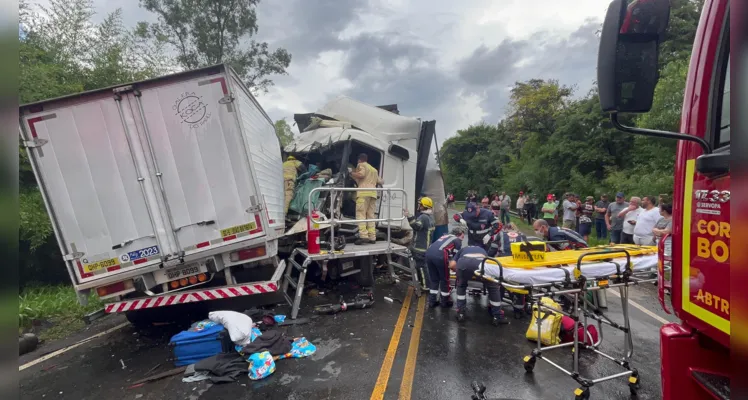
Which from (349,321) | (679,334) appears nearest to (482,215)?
(349,321)

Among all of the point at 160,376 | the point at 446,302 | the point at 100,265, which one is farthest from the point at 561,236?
the point at 100,265

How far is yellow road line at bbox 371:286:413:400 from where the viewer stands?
11.1ft

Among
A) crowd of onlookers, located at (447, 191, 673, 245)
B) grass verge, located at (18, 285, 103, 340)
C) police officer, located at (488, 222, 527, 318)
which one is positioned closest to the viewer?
police officer, located at (488, 222, 527, 318)

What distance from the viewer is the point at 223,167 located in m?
4.41

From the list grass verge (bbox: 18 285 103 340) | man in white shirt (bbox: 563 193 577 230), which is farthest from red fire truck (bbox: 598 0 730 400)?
man in white shirt (bbox: 563 193 577 230)

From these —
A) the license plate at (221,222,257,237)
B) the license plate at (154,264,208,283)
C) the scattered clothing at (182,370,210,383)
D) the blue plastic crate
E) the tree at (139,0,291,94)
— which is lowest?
the scattered clothing at (182,370,210,383)

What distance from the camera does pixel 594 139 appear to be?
17.2 m

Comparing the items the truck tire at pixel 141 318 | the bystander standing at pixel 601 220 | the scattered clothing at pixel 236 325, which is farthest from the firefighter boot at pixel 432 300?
the bystander standing at pixel 601 220

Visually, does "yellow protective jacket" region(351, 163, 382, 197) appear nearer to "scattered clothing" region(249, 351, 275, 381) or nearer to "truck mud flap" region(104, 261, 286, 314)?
"truck mud flap" region(104, 261, 286, 314)

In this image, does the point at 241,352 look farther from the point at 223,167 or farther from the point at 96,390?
the point at 223,167

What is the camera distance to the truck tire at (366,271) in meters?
6.38

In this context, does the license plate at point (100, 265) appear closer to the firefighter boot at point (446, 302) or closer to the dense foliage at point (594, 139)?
the firefighter boot at point (446, 302)

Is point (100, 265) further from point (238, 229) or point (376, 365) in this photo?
point (376, 365)

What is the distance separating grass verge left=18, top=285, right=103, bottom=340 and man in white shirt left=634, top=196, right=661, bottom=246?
9.53 meters
